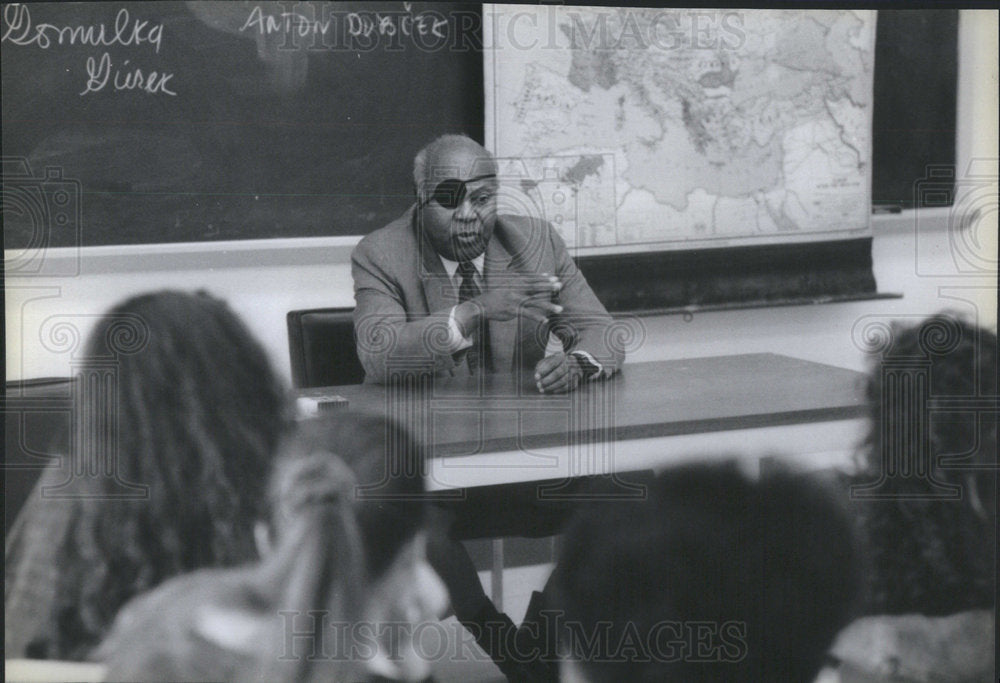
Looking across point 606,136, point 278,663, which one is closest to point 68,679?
point 278,663

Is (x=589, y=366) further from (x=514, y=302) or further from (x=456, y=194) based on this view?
(x=456, y=194)

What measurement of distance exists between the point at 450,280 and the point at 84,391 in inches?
31.0

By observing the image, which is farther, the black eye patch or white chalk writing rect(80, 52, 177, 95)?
the black eye patch

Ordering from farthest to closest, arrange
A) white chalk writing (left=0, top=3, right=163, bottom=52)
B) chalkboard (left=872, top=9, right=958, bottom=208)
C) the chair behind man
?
chalkboard (left=872, top=9, right=958, bottom=208) < the chair behind man < white chalk writing (left=0, top=3, right=163, bottom=52)

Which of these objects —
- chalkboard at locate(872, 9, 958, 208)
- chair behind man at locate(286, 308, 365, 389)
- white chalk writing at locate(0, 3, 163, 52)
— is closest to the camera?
white chalk writing at locate(0, 3, 163, 52)

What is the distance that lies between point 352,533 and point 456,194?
74 centimetres

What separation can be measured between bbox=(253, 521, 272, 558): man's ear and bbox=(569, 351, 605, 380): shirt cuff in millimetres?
739

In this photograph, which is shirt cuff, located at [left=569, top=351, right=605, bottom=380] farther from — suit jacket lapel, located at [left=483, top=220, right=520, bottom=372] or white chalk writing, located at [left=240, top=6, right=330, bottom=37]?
white chalk writing, located at [left=240, top=6, right=330, bottom=37]

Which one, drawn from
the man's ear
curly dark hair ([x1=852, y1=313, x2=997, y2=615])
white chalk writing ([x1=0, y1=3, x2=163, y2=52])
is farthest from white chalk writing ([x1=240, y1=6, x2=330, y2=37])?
curly dark hair ([x1=852, y1=313, x2=997, y2=615])

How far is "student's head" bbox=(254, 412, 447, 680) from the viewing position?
2.38 m

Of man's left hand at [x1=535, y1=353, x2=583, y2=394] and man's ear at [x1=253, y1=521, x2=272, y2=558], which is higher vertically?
man's left hand at [x1=535, y1=353, x2=583, y2=394]

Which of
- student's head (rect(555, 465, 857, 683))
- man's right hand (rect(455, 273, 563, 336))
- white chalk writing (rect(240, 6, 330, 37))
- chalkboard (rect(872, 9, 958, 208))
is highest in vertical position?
white chalk writing (rect(240, 6, 330, 37))

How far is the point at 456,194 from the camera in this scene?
244cm

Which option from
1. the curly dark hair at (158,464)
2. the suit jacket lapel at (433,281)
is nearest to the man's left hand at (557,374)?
the suit jacket lapel at (433,281)
